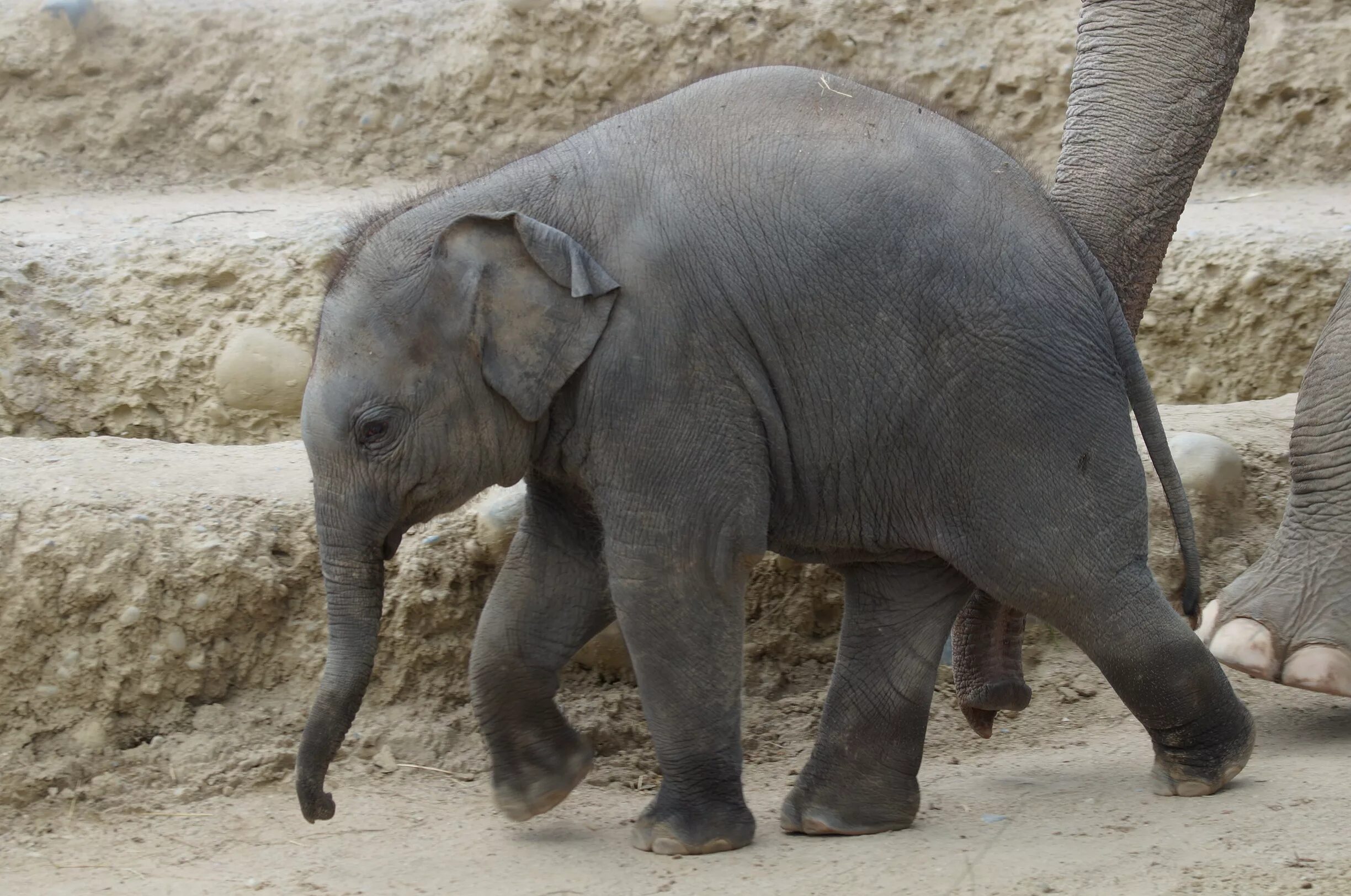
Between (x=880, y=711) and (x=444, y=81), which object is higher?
(x=444, y=81)

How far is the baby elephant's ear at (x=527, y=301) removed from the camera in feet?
11.1

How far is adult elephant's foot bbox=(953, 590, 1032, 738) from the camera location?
416cm

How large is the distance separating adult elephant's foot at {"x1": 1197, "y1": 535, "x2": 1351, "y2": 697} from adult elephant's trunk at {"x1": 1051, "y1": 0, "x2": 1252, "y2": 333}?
769 millimetres

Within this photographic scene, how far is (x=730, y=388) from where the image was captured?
344cm

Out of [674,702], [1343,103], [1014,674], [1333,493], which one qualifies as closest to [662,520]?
[674,702]

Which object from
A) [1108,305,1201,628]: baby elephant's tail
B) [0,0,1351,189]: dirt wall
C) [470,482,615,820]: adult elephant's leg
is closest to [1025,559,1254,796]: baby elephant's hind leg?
[1108,305,1201,628]: baby elephant's tail

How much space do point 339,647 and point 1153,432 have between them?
1809 mm

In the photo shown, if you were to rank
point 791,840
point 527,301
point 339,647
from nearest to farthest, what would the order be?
point 527,301 < point 339,647 < point 791,840

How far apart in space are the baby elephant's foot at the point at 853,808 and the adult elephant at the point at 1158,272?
0.52m

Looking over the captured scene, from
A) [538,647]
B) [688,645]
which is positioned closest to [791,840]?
[688,645]

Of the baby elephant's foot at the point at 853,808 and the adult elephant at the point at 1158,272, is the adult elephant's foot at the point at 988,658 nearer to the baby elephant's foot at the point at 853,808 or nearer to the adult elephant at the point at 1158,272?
the adult elephant at the point at 1158,272

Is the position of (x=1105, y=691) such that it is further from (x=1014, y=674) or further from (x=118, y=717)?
(x=118, y=717)

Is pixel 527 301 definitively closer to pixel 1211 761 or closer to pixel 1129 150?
pixel 1129 150

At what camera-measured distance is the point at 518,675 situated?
12.5 feet
